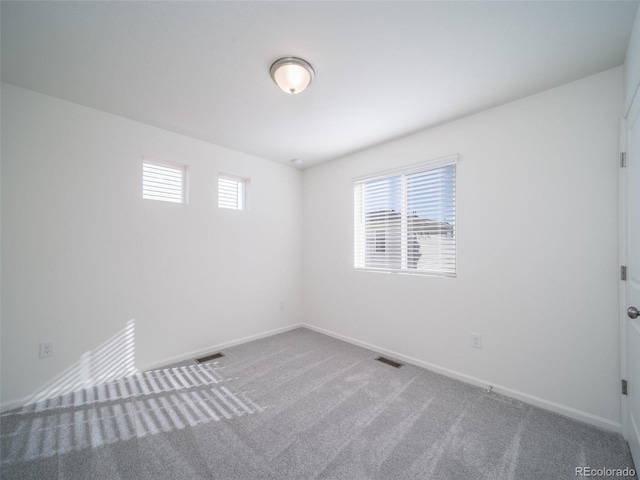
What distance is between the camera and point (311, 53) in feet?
5.80

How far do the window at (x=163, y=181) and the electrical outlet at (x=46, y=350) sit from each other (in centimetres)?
153

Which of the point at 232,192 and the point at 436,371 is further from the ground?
the point at 232,192

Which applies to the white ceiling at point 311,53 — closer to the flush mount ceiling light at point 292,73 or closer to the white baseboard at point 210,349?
the flush mount ceiling light at point 292,73

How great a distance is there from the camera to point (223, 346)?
11.0 ft

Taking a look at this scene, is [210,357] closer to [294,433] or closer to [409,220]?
[294,433]

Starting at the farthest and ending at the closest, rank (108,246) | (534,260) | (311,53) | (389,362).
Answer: (389,362)
(108,246)
(534,260)
(311,53)

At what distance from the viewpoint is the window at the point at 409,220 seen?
2758 mm

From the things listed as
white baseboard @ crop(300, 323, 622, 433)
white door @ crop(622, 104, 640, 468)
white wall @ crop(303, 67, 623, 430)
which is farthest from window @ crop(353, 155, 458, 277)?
white door @ crop(622, 104, 640, 468)

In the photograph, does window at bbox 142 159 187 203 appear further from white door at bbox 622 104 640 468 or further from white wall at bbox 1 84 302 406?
white door at bbox 622 104 640 468

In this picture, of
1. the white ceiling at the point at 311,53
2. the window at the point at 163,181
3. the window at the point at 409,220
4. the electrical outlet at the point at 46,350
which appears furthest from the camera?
the window at the point at 163,181

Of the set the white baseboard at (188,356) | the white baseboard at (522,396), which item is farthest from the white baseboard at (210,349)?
the white baseboard at (522,396)

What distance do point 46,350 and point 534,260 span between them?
13.7 ft

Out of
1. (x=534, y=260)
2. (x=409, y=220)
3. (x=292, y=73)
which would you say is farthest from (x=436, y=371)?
(x=292, y=73)

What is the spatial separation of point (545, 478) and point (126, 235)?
12.2 ft
